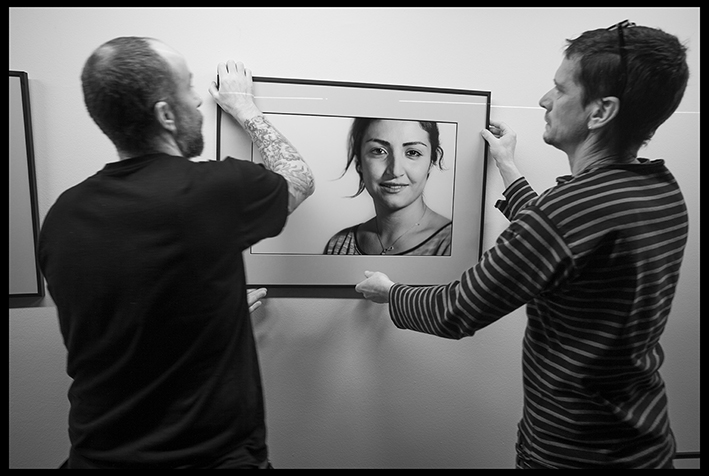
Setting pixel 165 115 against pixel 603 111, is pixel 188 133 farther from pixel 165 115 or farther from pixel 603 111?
pixel 603 111

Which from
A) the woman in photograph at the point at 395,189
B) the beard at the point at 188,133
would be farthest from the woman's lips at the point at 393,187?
the beard at the point at 188,133

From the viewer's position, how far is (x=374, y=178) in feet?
3.76

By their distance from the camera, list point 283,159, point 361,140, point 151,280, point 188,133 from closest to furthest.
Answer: point 151,280 → point 188,133 → point 283,159 → point 361,140

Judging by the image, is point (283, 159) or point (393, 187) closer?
point (283, 159)

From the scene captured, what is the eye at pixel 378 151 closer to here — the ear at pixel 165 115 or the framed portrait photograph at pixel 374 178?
the framed portrait photograph at pixel 374 178

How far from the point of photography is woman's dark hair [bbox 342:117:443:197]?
1121 millimetres

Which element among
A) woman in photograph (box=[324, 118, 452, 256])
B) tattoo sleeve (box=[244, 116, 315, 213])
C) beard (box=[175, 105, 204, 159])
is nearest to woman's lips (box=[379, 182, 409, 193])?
woman in photograph (box=[324, 118, 452, 256])

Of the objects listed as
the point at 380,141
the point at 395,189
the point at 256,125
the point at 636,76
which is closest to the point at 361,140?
the point at 380,141

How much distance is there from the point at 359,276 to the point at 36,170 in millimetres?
849

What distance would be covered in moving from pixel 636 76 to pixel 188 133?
84 cm

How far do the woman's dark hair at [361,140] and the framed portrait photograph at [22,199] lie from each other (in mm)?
774

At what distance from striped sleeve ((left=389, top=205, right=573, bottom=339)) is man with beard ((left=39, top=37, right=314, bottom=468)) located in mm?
385

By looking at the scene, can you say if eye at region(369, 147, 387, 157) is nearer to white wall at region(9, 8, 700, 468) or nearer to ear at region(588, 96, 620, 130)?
white wall at region(9, 8, 700, 468)

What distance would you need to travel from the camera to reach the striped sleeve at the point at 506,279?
75 cm
